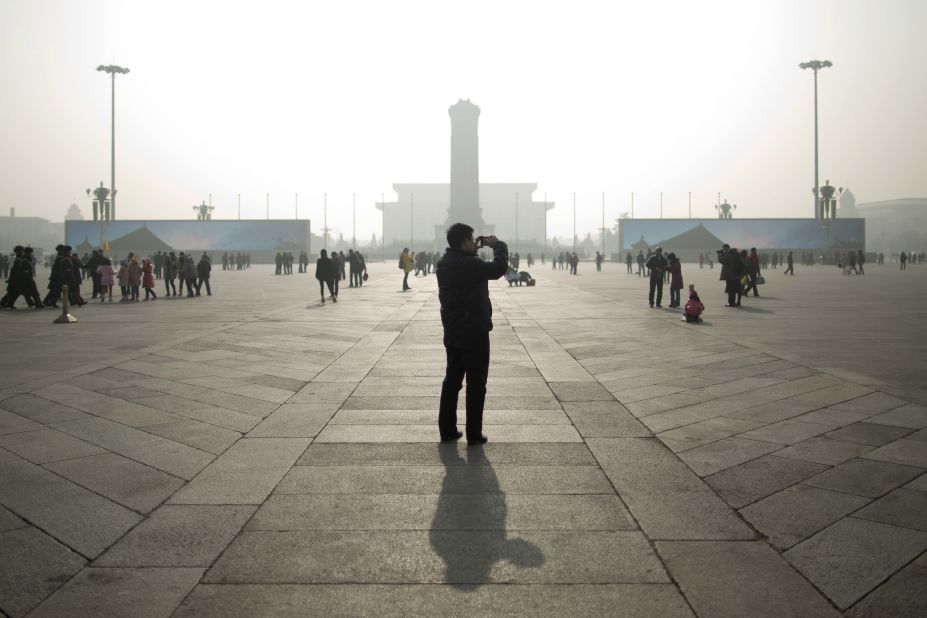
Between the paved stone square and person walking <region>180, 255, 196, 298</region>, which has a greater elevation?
person walking <region>180, 255, 196, 298</region>

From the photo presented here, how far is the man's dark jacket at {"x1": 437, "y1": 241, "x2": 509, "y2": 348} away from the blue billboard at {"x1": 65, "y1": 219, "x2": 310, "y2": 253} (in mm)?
72365

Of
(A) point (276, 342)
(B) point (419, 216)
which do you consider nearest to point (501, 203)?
(B) point (419, 216)

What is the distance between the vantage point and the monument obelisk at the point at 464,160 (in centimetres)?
10175

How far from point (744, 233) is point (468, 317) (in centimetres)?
7545

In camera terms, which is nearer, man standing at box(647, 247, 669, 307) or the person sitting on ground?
the person sitting on ground

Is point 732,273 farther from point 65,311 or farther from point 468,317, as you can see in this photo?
point 468,317

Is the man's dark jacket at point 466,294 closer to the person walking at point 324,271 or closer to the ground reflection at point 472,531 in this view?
the ground reflection at point 472,531

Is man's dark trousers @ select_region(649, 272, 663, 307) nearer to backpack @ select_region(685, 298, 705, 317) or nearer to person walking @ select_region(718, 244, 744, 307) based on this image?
person walking @ select_region(718, 244, 744, 307)

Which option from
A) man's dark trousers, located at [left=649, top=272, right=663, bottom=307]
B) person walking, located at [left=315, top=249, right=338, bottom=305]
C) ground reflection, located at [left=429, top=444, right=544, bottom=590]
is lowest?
ground reflection, located at [left=429, top=444, right=544, bottom=590]

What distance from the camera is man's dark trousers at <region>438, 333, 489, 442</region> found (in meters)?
5.32

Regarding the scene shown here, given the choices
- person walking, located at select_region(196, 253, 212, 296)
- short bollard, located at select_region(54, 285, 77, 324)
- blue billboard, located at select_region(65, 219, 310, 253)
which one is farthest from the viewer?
blue billboard, located at select_region(65, 219, 310, 253)

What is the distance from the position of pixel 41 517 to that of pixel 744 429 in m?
4.58

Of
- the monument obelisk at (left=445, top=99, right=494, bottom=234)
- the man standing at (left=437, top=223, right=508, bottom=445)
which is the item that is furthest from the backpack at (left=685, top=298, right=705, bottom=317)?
the monument obelisk at (left=445, top=99, right=494, bottom=234)

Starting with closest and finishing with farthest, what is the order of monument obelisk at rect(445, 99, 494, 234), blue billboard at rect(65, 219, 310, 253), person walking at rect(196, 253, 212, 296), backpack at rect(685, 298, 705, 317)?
backpack at rect(685, 298, 705, 317) < person walking at rect(196, 253, 212, 296) < blue billboard at rect(65, 219, 310, 253) < monument obelisk at rect(445, 99, 494, 234)
